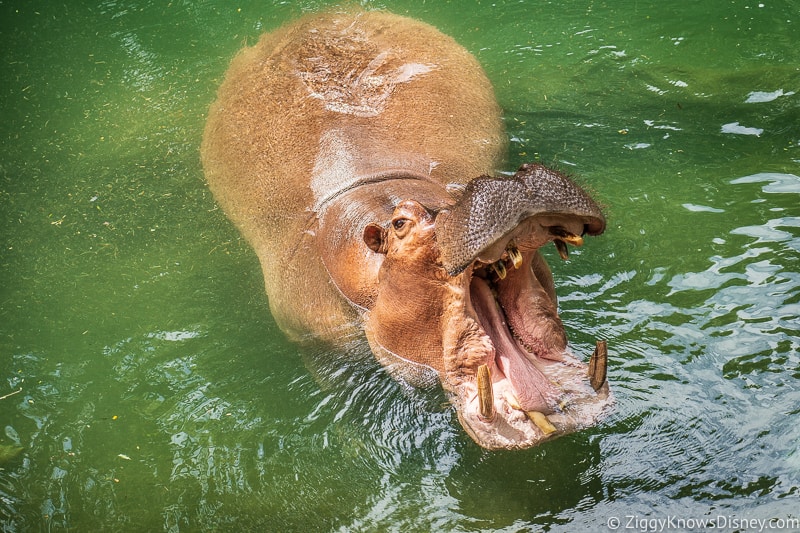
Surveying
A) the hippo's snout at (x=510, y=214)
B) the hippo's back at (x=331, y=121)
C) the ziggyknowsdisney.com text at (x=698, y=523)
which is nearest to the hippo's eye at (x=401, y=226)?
the hippo's snout at (x=510, y=214)

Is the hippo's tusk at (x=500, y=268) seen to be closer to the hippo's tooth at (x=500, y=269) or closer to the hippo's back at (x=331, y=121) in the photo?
the hippo's tooth at (x=500, y=269)

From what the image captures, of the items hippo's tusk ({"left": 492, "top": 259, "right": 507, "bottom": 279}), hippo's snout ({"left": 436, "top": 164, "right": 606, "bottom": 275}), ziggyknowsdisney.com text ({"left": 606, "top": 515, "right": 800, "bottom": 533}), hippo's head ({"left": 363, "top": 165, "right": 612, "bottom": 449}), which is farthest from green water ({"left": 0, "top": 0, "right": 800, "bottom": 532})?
hippo's snout ({"left": 436, "top": 164, "right": 606, "bottom": 275})

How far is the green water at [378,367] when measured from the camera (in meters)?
4.10

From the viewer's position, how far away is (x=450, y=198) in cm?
517

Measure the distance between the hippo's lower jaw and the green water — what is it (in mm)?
517

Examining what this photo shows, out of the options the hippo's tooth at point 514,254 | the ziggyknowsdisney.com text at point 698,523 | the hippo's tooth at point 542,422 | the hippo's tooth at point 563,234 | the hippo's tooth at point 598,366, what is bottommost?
the ziggyknowsdisney.com text at point 698,523

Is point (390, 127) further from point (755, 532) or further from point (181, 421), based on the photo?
point (755, 532)

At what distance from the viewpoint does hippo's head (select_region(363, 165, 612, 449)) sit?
3445mm

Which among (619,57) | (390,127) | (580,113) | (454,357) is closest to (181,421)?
(454,357)

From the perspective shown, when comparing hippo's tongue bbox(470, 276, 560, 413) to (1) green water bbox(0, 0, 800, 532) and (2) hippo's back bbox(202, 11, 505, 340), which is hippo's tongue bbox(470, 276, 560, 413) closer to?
(1) green water bbox(0, 0, 800, 532)

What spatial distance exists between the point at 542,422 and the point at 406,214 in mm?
1126

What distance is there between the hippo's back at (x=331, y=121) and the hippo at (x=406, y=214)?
15mm

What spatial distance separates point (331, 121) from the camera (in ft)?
18.8

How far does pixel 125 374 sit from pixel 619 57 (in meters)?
5.00
